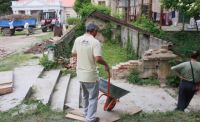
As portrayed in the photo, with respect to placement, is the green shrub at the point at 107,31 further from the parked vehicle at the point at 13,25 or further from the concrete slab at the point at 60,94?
the parked vehicle at the point at 13,25

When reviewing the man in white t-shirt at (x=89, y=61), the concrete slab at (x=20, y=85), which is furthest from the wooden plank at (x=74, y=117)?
the concrete slab at (x=20, y=85)

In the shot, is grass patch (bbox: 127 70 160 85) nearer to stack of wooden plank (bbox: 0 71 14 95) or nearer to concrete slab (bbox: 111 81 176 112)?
concrete slab (bbox: 111 81 176 112)

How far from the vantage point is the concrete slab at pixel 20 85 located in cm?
886

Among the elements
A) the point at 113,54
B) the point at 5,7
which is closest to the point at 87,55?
the point at 113,54

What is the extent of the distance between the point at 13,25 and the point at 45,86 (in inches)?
1147

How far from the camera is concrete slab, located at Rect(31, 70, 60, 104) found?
371 inches

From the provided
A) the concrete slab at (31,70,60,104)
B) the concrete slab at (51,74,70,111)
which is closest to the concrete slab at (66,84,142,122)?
the concrete slab at (51,74,70,111)

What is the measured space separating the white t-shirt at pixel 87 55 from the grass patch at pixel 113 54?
5803 millimetres

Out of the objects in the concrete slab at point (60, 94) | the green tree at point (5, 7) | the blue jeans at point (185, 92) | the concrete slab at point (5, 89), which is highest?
the green tree at point (5, 7)

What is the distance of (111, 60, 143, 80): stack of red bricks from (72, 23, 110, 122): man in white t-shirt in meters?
5.11

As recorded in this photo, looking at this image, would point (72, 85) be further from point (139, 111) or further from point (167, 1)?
point (167, 1)

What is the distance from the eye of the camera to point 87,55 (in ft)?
22.7

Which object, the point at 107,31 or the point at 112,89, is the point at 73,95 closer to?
the point at 112,89

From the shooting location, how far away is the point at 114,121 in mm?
7613
